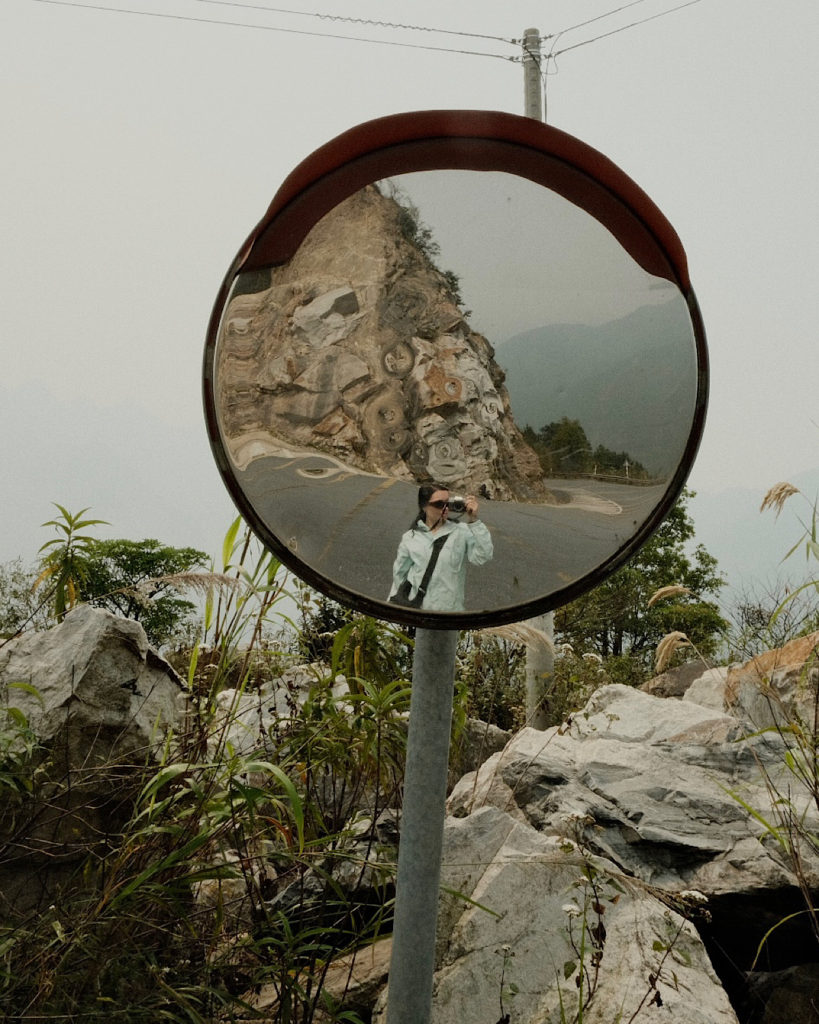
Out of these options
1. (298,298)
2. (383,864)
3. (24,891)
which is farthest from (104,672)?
(298,298)

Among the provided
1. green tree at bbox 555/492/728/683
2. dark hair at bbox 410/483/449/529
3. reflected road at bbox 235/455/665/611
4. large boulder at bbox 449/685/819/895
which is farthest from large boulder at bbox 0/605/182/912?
green tree at bbox 555/492/728/683

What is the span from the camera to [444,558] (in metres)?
1.14

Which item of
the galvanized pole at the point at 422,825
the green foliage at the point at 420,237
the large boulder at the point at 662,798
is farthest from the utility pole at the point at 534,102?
the green foliage at the point at 420,237

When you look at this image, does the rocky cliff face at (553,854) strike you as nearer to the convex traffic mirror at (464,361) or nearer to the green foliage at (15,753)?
the green foliage at (15,753)

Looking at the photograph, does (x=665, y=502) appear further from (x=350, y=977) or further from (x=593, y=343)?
(x=350, y=977)

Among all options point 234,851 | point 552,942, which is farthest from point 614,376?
point 234,851

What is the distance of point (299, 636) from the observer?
2.90 metres

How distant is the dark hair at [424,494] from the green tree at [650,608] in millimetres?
13761

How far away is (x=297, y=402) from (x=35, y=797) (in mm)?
1655

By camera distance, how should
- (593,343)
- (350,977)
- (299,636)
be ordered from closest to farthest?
(593,343), (350,977), (299,636)

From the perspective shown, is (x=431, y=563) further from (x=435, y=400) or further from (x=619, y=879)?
(x=619, y=879)

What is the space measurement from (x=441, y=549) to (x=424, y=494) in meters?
0.08

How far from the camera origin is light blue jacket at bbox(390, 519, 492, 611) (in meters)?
1.12

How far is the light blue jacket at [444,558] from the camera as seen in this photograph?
44.2 inches
